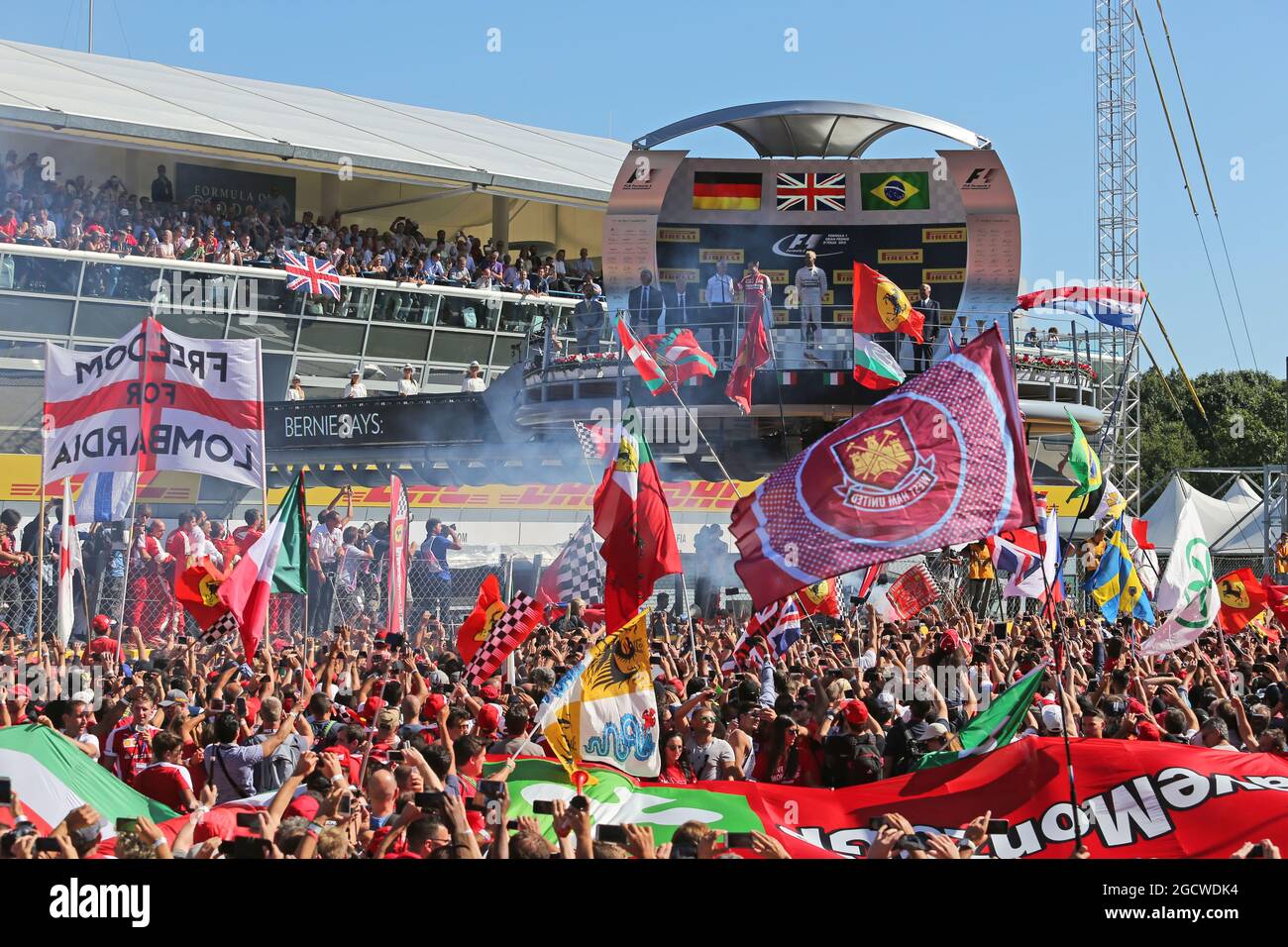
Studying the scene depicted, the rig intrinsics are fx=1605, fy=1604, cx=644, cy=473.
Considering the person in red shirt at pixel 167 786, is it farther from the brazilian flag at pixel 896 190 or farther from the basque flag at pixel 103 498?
the brazilian flag at pixel 896 190

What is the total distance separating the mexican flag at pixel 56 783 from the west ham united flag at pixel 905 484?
3.20 meters

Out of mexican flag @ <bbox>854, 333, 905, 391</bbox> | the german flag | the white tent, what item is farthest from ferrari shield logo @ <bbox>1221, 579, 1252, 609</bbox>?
the white tent

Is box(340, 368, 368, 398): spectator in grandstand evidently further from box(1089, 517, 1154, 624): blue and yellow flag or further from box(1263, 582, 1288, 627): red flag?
box(1263, 582, 1288, 627): red flag

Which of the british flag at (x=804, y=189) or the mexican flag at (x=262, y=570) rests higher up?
the british flag at (x=804, y=189)

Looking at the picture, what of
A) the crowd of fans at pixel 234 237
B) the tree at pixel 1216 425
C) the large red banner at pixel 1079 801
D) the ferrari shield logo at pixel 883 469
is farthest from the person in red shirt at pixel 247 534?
the tree at pixel 1216 425

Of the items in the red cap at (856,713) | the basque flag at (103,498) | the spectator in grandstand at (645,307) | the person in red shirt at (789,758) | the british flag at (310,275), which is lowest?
the person in red shirt at (789,758)

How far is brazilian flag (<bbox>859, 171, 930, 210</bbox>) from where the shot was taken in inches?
1164

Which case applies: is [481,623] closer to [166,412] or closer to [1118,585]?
[166,412]

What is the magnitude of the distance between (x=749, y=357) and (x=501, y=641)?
38.8 feet

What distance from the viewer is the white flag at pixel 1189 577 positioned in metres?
14.0

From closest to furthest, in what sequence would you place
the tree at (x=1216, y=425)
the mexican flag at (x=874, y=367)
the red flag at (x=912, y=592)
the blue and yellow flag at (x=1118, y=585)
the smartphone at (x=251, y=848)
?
1. the smartphone at (x=251, y=848)
2. the red flag at (x=912, y=592)
3. the blue and yellow flag at (x=1118, y=585)
4. the mexican flag at (x=874, y=367)
5. the tree at (x=1216, y=425)
